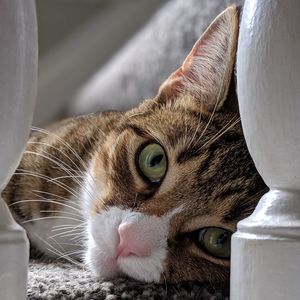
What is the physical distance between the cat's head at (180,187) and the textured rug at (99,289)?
0.08ft

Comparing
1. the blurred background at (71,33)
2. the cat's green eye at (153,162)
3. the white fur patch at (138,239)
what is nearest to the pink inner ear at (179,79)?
the cat's green eye at (153,162)

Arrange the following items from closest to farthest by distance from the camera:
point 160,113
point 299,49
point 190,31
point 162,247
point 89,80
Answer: point 299,49 < point 162,247 < point 160,113 < point 190,31 < point 89,80

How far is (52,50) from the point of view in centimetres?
232

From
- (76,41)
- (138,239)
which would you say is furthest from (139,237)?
(76,41)

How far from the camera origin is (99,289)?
0.79m

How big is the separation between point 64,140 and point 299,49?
26.1 inches

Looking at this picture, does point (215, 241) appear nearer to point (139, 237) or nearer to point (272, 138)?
point (139, 237)

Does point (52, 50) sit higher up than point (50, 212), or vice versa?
point (52, 50)

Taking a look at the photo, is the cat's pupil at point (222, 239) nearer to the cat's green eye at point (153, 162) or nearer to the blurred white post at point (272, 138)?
the cat's green eye at point (153, 162)

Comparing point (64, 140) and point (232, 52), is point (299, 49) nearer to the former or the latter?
point (232, 52)

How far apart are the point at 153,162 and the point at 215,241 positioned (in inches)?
5.9

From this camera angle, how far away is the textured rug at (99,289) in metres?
0.75

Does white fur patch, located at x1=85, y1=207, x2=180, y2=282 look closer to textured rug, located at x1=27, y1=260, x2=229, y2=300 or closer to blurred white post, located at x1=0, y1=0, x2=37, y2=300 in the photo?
textured rug, located at x1=27, y1=260, x2=229, y2=300

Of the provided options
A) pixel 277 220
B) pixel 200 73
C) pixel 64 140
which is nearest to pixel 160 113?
pixel 200 73
